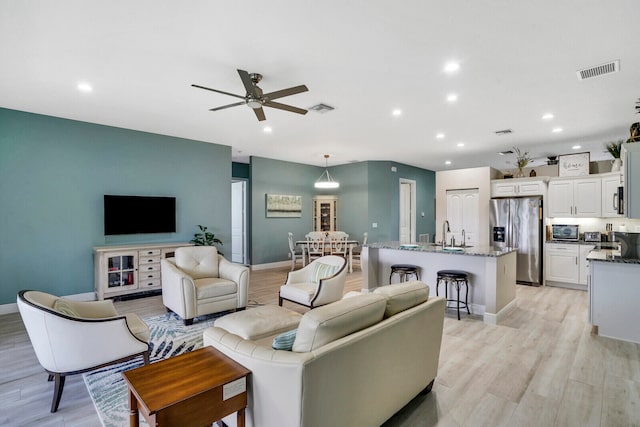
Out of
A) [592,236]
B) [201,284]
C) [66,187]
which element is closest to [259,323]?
[201,284]

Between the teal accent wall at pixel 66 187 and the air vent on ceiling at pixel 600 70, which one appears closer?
the air vent on ceiling at pixel 600 70

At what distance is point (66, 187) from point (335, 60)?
454cm

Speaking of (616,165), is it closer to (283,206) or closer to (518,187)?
(518,187)

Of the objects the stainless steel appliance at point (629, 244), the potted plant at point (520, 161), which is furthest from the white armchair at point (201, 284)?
the potted plant at point (520, 161)

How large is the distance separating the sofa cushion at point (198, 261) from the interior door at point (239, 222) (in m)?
3.41

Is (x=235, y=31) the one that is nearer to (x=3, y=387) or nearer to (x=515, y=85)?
(x=515, y=85)

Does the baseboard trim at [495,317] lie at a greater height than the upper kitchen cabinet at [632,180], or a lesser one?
lesser

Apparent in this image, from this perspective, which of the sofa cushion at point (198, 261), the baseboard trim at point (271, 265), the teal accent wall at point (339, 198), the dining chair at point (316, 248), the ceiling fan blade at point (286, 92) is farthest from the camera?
the teal accent wall at point (339, 198)

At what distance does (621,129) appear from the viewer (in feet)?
17.0

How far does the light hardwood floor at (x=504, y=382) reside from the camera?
84.7 inches

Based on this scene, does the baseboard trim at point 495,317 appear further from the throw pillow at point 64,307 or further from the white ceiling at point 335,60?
the throw pillow at point 64,307

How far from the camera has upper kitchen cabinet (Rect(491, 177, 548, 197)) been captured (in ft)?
20.1

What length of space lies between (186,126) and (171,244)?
201 cm

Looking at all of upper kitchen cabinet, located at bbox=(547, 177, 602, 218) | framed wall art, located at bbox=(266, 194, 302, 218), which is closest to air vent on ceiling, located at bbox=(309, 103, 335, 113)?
framed wall art, located at bbox=(266, 194, 302, 218)
